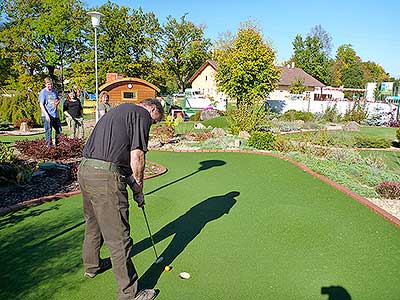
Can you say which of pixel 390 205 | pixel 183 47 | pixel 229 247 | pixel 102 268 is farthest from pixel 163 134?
pixel 183 47

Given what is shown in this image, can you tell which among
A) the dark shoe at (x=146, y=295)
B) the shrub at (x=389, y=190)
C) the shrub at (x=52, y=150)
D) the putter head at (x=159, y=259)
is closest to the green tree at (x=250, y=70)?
the shrub at (x=52, y=150)

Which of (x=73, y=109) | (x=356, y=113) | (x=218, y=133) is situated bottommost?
(x=218, y=133)

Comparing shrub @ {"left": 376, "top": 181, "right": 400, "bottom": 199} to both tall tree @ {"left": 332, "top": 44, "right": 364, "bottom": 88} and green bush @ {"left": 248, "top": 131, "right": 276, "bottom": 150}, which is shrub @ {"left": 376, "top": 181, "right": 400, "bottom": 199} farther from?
tall tree @ {"left": 332, "top": 44, "right": 364, "bottom": 88}

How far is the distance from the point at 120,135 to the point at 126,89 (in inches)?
795

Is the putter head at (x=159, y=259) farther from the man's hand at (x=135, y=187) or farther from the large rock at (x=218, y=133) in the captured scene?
the large rock at (x=218, y=133)

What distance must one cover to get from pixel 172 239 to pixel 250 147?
22.0 ft

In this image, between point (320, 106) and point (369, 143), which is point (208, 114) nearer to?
point (320, 106)

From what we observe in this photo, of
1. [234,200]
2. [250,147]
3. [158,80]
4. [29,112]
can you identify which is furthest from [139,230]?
[158,80]

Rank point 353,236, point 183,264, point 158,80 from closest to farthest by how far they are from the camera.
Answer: point 183,264
point 353,236
point 158,80

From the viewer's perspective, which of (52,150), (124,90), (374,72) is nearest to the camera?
(52,150)

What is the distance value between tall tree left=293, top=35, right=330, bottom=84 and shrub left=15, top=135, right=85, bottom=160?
178ft

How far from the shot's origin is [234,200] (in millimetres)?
5336

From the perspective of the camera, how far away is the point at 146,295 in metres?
2.66

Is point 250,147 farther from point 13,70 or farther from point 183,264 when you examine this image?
point 13,70
